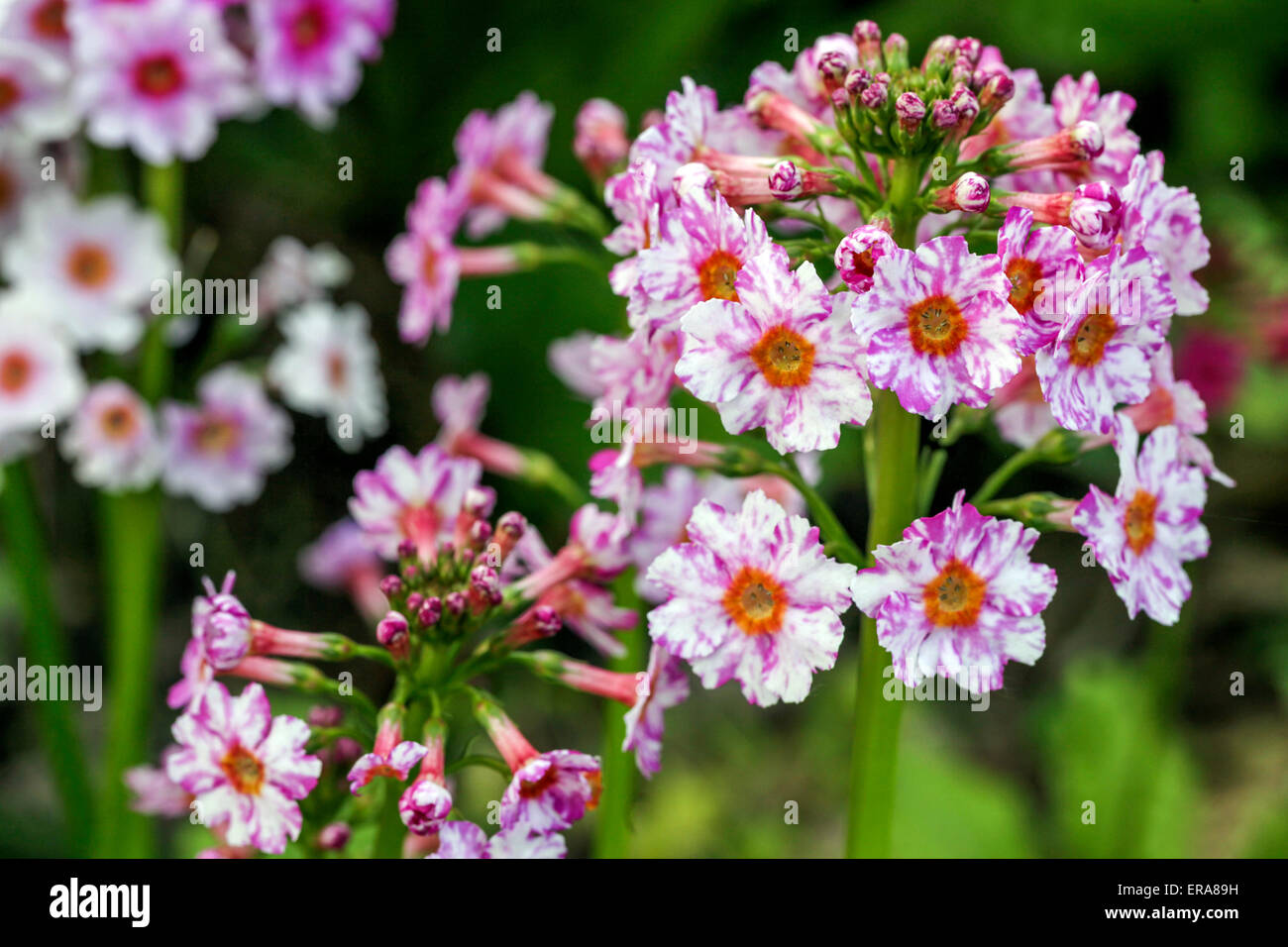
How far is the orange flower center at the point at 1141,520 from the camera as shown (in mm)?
1680

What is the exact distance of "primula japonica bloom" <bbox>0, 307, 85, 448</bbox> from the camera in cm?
284

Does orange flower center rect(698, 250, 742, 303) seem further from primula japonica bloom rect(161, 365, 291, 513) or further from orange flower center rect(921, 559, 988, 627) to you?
primula japonica bloom rect(161, 365, 291, 513)

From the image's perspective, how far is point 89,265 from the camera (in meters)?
2.92

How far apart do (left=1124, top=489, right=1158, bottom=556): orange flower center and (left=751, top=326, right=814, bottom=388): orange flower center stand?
453 millimetres

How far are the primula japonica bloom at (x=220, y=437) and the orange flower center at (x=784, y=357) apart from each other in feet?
6.12

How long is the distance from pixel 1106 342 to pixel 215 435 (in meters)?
2.20

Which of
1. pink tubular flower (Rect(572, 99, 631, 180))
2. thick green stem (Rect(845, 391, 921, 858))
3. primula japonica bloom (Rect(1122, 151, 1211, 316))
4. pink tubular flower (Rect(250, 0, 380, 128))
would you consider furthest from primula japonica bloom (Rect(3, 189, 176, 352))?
primula japonica bloom (Rect(1122, 151, 1211, 316))

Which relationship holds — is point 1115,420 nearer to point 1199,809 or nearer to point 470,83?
point 1199,809

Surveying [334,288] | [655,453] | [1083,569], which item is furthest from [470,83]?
[655,453]

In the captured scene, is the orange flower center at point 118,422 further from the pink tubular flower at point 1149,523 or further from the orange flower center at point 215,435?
the pink tubular flower at point 1149,523

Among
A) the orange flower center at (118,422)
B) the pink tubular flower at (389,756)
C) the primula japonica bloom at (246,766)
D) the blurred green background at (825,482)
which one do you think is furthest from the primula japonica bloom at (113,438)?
the pink tubular flower at (389,756)

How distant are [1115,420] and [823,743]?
256 centimetres

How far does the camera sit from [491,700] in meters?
1.83
